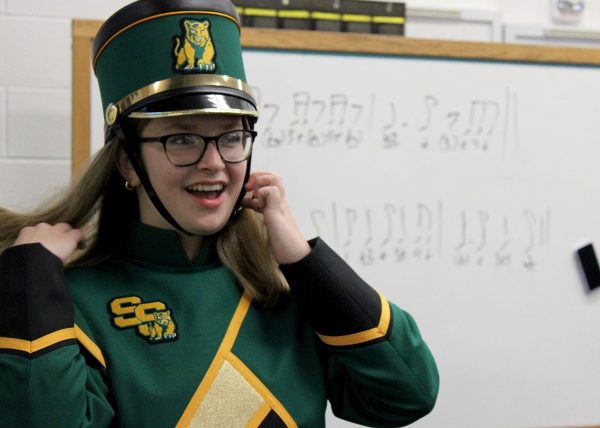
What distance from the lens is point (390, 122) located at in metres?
1.92

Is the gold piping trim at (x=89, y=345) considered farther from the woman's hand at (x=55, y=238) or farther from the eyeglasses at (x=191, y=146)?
the eyeglasses at (x=191, y=146)

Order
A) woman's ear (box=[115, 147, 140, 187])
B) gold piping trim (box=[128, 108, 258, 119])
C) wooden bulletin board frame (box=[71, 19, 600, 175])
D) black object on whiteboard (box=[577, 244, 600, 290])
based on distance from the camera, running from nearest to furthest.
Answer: gold piping trim (box=[128, 108, 258, 119])
woman's ear (box=[115, 147, 140, 187])
wooden bulletin board frame (box=[71, 19, 600, 175])
black object on whiteboard (box=[577, 244, 600, 290])

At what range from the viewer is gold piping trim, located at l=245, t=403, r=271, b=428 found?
118 cm

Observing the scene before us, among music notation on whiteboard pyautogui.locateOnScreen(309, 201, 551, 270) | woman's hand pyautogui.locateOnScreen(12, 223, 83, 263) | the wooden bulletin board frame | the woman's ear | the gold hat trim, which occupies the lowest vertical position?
music notation on whiteboard pyautogui.locateOnScreen(309, 201, 551, 270)

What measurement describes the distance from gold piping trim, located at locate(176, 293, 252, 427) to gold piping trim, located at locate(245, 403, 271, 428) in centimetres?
8

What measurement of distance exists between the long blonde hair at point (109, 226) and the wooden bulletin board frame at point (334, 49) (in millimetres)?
472

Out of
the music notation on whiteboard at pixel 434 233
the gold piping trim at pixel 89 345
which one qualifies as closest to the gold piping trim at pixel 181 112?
the gold piping trim at pixel 89 345

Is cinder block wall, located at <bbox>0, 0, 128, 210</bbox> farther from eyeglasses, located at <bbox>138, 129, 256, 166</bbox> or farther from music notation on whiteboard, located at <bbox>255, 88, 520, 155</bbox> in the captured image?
eyeglasses, located at <bbox>138, 129, 256, 166</bbox>

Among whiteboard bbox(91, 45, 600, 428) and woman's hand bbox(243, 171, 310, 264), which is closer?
woman's hand bbox(243, 171, 310, 264)

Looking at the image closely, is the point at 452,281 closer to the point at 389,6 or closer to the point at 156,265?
the point at 389,6

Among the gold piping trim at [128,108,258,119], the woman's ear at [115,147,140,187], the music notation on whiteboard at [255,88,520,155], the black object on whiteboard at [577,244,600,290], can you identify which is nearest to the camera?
the gold piping trim at [128,108,258,119]

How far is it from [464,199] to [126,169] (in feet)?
3.22

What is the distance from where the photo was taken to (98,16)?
2.03 meters

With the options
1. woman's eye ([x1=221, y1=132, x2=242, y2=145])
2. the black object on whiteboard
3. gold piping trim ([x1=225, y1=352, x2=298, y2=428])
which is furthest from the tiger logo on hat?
the black object on whiteboard
